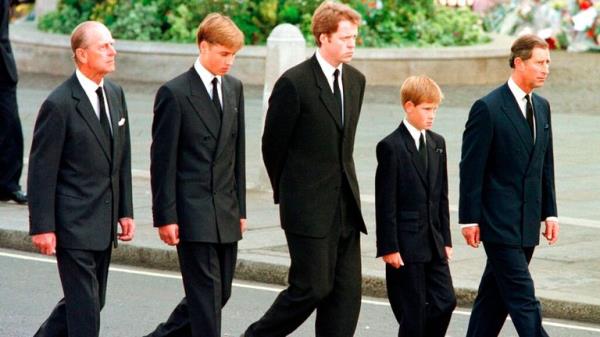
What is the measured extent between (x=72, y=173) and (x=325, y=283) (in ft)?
4.13

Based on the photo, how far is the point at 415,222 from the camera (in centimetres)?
739

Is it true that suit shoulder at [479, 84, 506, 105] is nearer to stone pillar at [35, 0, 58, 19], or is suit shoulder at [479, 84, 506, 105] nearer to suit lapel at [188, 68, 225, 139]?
suit lapel at [188, 68, 225, 139]

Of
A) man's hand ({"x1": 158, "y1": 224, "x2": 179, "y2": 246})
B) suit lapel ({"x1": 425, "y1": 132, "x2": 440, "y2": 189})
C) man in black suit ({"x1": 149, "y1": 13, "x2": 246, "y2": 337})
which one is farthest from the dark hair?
man's hand ({"x1": 158, "y1": 224, "x2": 179, "y2": 246})

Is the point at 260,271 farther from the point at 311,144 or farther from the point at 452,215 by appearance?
the point at 311,144

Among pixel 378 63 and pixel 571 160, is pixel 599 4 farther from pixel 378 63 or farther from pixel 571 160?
pixel 571 160

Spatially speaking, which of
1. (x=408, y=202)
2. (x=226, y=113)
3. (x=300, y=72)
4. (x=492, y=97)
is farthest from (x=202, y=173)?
(x=492, y=97)

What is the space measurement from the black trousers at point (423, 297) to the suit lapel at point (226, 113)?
982 millimetres

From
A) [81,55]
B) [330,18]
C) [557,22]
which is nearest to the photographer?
[81,55]

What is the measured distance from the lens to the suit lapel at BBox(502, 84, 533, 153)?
7.40 m

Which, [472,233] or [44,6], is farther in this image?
[44,6]

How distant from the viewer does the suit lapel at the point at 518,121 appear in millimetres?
7402

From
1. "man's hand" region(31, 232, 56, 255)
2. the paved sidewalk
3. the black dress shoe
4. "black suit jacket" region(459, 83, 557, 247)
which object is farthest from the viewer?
the black dress shoe

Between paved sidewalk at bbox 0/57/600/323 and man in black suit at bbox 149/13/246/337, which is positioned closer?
man in black suit at bbox 149/13/246/337

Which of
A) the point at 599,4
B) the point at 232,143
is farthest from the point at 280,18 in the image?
the point at 232,143
